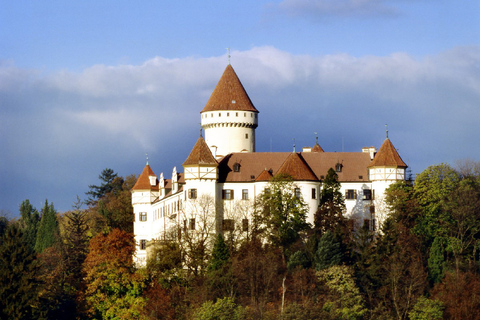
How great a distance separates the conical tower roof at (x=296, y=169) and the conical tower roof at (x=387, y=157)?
16.9 feet

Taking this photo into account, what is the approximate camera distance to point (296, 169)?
281 feet

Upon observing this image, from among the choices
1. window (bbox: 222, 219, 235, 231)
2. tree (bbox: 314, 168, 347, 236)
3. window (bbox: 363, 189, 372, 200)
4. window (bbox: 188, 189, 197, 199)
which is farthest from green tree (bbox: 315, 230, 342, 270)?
window (bbox: 188, 189, 197, 199)

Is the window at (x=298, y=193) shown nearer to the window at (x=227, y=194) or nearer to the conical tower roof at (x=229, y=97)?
the window at (x=227, y=194)

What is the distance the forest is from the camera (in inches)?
2894

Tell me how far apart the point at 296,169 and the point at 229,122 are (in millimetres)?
10656

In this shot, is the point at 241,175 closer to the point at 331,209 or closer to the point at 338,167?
the point at 338,167

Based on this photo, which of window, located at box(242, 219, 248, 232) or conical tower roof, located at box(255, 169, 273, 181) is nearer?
window, located at box(242, 219, 248, 232)

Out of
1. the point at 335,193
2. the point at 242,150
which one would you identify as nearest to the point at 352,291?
the point at 335,193

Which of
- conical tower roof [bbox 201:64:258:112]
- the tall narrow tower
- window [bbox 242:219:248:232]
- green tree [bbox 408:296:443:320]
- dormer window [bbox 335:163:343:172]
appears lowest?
green tree [bbox 408:296:443:320]

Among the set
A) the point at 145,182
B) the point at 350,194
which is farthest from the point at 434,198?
the point at 145,182

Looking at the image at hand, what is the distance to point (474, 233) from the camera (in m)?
83.0

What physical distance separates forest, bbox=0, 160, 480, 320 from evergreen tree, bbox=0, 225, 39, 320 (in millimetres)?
64

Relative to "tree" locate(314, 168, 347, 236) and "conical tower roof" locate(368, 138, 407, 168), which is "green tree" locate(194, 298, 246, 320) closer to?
"tree" locate(314, 168, 347, 236)

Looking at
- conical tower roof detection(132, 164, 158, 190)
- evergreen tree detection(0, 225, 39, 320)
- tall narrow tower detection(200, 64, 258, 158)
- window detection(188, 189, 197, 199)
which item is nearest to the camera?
evergreen tree detection(0, 225, 39, 320)
